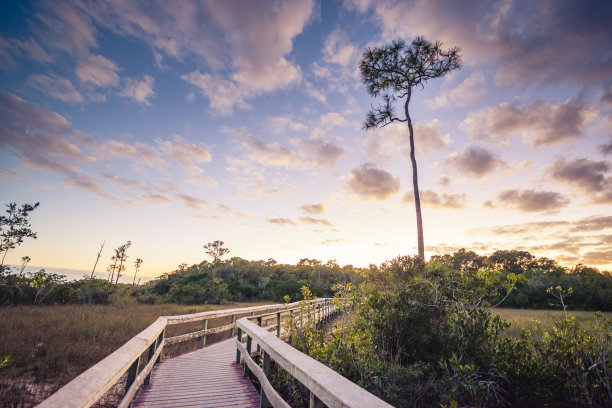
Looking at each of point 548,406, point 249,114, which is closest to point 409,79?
point 249,114

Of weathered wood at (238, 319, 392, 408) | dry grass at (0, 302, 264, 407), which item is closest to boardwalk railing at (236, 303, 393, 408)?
weathered wood at (238, 319, 392, 408)

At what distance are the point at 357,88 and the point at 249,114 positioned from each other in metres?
6.87

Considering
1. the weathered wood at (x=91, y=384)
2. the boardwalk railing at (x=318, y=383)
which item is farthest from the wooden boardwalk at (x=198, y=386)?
the weathered wood at (x=91, y=384)

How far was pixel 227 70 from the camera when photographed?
46.4 ft

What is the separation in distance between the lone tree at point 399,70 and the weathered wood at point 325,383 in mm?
12344

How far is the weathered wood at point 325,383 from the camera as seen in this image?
4.88 ft

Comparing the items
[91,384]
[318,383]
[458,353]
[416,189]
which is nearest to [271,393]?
[318,383]

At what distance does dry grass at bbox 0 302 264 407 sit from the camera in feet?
17.9

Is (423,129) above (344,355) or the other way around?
above

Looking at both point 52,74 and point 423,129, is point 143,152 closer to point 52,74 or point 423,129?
point 52,74

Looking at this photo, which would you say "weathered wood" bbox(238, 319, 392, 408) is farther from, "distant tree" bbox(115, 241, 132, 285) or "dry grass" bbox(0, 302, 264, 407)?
"distant tree" bbox(115, 241, 132, 285)

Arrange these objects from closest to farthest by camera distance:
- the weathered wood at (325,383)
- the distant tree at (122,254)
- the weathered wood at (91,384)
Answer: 1. the weathered wood at (91,384)
2. the weathered wood at (325,383)
3. the distant tree at (122,254)

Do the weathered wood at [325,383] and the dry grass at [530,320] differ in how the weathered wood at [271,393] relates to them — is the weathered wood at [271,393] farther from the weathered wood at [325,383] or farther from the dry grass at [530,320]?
the dry grass at [530,320]

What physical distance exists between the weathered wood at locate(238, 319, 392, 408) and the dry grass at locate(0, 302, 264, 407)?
5.64 metres
